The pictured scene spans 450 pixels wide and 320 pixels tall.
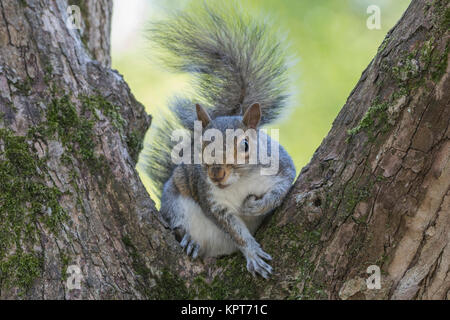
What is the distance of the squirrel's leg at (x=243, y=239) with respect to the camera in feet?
5.67

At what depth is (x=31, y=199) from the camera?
1.63m

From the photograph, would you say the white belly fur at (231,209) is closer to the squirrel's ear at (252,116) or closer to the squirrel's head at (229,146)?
the squirrel's head at (229,146)

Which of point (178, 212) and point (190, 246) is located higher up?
point (178, 212)

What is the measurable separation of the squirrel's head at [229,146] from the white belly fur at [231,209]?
83 mm

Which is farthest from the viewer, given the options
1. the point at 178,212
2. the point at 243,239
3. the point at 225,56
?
Answer: the point at 225,56

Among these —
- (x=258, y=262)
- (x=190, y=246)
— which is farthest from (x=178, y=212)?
(x=258, y=262)

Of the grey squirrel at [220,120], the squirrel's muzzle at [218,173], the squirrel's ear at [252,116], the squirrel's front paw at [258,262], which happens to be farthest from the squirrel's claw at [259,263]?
the squirrel's ear at [252,116]

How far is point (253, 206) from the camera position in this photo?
6.72ft

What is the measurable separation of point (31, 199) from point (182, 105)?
1.19 metres

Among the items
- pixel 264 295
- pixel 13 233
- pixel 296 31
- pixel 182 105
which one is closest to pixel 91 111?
pixel 13 233

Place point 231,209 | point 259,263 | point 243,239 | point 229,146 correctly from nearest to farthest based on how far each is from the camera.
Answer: point 259,263, point 243,239, point 229,146, point 231,209

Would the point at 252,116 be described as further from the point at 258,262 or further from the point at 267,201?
the point at 258,262

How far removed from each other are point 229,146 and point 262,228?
37cm

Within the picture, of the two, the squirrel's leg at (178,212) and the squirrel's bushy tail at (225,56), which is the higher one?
the squirrel's bushy tail at (225,56)
